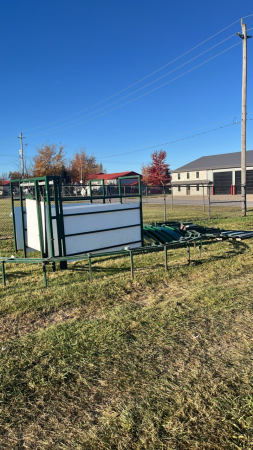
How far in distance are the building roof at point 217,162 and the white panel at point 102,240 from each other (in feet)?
120

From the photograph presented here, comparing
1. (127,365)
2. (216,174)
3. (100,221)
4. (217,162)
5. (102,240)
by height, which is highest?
(217,162)

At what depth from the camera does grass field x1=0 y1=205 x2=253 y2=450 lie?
220 centimetres

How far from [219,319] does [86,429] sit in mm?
2225

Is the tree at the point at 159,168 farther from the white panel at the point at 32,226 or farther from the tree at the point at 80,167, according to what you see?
the white panel at the point at 32,226

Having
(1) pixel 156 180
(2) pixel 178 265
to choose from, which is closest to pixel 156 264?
(2) pixel 178 265

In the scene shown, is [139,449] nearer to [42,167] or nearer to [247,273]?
[247,273]

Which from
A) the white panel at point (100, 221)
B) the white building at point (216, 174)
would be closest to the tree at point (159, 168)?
the white building at point (216, 174)

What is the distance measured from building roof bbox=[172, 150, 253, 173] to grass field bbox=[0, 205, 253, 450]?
3999 cm

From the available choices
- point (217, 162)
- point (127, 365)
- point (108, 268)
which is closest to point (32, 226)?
point (108, 268)

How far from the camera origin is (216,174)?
45.9 m

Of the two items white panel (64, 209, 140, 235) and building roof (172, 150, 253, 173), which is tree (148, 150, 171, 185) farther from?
white panel (64, 209, 140, 235)

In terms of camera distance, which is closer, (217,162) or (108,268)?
(108,268)

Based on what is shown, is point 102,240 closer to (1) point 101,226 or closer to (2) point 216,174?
(1) point 101,226

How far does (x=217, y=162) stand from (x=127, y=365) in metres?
47.9
